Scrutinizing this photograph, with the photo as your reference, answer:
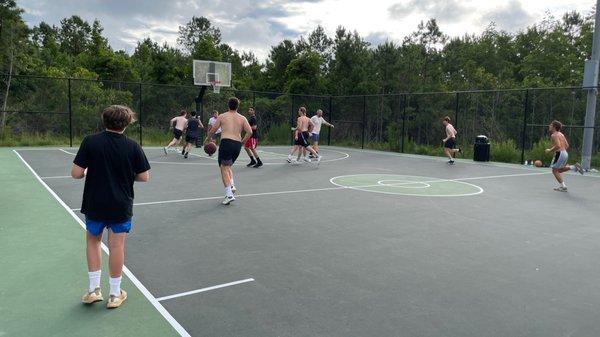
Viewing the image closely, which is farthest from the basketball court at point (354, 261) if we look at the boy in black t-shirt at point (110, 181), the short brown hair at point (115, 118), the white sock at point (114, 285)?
the short brown hair at point (115, 118)

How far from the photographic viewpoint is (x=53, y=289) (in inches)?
155

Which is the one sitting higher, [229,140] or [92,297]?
[229,140]

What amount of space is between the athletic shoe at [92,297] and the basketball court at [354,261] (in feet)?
0.22

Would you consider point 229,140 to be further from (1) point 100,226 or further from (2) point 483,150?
(2) point 483,150

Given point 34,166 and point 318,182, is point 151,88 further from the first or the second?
point 318,182

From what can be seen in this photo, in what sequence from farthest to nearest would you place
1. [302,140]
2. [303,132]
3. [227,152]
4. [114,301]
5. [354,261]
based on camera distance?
[303,132], [302,140], [227,152], [354,261], [114,301]

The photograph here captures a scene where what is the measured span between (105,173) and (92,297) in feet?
3.28

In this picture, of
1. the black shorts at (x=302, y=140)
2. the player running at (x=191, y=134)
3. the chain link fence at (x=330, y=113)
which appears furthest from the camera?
the chain link fence at (x=330, y=113)

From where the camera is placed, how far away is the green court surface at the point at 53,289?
3.25m

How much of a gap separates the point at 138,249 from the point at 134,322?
194 centimetres

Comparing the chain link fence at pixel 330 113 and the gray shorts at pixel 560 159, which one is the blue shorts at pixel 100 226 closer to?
the gray shorts at pixel 560 159

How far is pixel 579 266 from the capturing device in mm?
4906

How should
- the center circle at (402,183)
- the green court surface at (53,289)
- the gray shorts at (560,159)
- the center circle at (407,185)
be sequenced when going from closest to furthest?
the green court surface at (53,289), the center circle at (407,185), the gray shorts at (560,159), the center circle at (402,183)

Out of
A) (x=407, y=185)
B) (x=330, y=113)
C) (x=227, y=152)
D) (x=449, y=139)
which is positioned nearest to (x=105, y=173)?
(x=227, y=152)
